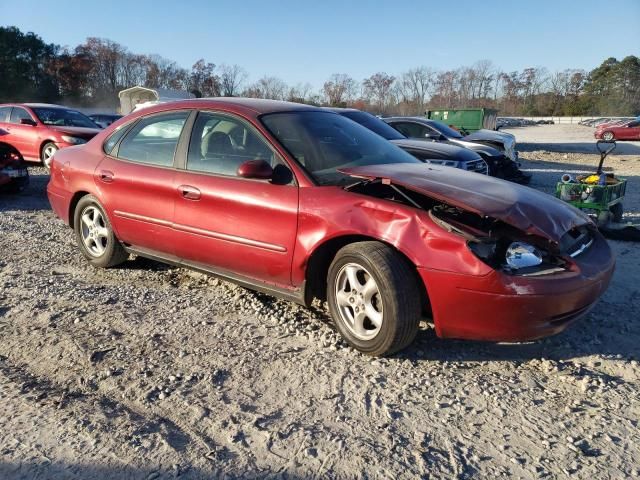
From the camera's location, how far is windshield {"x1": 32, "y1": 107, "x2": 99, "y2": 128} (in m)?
10.9

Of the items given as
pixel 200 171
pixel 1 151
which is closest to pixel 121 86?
pixel 1 151

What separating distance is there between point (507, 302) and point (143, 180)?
3.03 m

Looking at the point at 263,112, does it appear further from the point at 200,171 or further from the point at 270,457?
the point at 270,457

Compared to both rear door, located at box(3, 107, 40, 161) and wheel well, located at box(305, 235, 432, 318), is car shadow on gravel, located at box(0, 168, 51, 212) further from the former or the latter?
wheel well, located at box(305, 235, 432, 318)

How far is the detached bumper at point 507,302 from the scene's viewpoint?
2688mm

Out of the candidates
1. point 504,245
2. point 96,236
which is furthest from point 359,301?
point 96,236

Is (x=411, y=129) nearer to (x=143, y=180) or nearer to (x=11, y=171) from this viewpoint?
(x=11, y=171)

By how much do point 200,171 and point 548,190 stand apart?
8281mm

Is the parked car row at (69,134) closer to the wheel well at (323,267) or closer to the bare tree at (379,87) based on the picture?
the wheel well at (323,267)

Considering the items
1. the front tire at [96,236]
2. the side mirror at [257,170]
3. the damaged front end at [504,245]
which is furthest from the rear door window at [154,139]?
the damaged front end at [504,245]

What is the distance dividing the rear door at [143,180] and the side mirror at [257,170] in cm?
87

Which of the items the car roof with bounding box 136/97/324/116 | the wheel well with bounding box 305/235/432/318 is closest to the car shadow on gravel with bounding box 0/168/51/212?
the car roof with bounding box 136/97/324/116

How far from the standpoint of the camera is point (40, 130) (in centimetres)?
1052

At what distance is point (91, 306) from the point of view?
12.5ft
